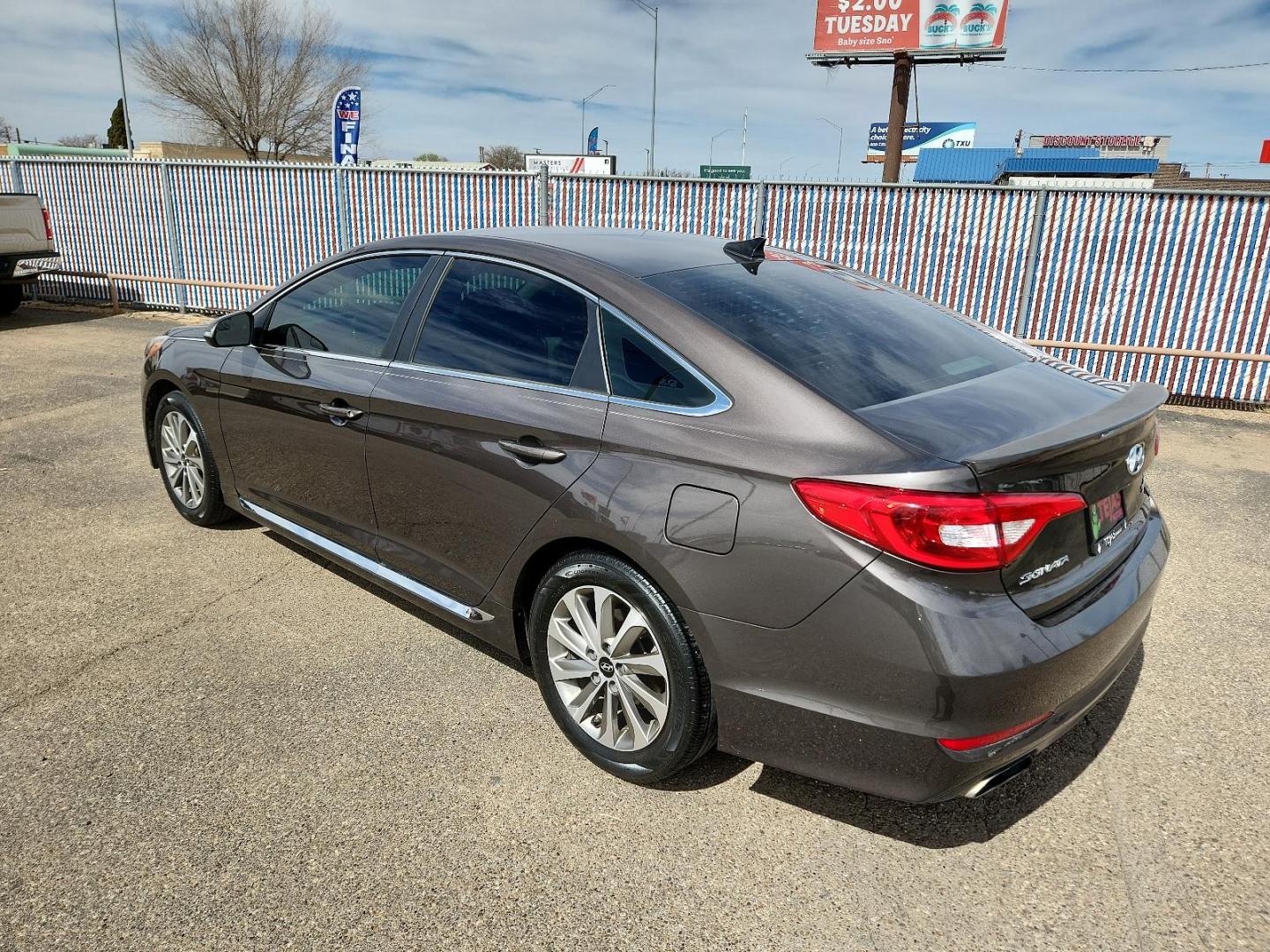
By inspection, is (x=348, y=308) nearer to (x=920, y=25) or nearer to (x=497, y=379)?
(x=497, y=379)

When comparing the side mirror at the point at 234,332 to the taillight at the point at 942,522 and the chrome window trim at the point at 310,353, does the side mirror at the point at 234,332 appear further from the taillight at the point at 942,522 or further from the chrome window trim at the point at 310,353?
the taillight at the point at 942,522

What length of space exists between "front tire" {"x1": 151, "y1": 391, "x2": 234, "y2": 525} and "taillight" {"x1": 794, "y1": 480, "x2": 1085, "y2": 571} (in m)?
3.52

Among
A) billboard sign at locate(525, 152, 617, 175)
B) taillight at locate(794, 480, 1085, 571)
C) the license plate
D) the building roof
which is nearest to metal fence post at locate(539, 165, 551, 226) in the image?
the license plate

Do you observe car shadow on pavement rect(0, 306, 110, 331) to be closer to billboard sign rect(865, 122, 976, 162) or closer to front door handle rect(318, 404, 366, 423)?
front door handle rect(318, 404, 366, 423)

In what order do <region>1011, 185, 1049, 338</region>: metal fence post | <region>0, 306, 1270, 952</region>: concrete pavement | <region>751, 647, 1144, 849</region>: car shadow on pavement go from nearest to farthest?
<region>0, 306, 1270, 952</region>: concrete pavement
<region>751, 647, 1144, 849</region>: car shadow on pavement
<region>1011, 185, 1049, 338</region>: metal fence post

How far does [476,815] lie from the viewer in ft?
8.59

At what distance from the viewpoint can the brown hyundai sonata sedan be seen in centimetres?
212

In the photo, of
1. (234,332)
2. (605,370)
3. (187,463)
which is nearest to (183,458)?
(187,463)

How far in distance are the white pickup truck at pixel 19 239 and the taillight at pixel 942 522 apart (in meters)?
13.1

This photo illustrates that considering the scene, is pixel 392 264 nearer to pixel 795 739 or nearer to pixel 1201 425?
pixel 795 739

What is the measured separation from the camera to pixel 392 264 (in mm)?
3600

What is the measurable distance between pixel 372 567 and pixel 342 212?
34.4ft

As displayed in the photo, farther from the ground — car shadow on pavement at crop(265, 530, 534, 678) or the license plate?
the license plate

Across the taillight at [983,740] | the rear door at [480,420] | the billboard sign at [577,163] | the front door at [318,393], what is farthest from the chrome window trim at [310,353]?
the billboard sign at [577,163]
